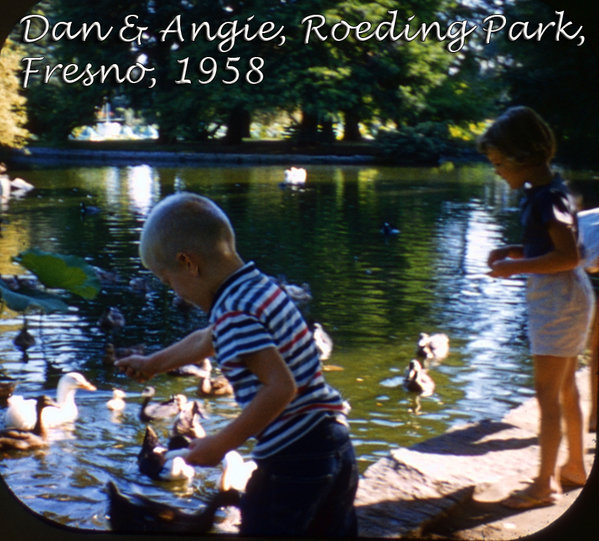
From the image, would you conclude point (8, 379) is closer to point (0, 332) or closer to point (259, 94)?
point (0, 332)

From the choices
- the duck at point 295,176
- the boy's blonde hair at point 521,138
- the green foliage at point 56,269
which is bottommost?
the green foliage at point 56,269

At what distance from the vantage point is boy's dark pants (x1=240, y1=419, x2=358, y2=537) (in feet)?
5.22

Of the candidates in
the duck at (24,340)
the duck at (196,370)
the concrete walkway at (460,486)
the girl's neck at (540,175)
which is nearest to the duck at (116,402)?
the duck at (196,370)

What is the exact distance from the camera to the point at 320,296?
392 cm

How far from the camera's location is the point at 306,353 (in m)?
1.57

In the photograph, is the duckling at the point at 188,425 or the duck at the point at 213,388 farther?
the duck at the point at 213,388

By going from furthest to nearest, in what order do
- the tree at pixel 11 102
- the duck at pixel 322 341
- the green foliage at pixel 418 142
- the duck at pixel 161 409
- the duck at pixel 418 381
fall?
the duck at pixel 322 341, the duck at pixel 418 381, the duck at pixel 161 409, the green foliage at pixel 418 142, the tree at pixel 11 102

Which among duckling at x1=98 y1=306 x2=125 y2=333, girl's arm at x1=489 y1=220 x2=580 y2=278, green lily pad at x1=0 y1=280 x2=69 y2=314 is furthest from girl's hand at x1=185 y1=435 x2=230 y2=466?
duckling at x1=98 y1=306 x2=125 y2=333

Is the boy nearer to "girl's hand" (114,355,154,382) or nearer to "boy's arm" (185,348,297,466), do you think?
"boy's arm" (185,348,297,466)

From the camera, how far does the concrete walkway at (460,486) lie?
2.12 m

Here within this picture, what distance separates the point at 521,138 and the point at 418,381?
1632mm

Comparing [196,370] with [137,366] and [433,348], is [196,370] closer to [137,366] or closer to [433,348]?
[433,348]

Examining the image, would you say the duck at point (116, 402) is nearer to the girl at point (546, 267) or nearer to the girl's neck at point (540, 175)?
the girl at point (546, 267)

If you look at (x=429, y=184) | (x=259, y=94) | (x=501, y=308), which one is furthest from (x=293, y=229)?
(x=259, y=94)
